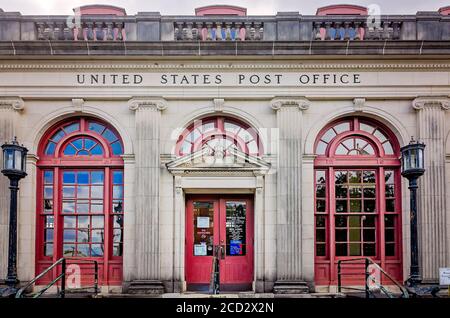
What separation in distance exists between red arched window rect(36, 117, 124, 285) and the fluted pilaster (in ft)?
2.20

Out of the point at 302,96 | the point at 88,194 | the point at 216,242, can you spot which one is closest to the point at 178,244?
the point at 216,242

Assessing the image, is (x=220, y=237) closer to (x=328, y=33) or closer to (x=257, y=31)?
(x=257, y=31)

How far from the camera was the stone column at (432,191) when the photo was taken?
11258mm

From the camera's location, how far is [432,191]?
11.3 metres

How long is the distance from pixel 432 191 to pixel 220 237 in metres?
4.72

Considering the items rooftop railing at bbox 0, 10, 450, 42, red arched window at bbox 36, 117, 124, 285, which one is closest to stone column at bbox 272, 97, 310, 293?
rooftop railing at bbox 0, 10, 450, 42

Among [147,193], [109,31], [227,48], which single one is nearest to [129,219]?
[147,193]

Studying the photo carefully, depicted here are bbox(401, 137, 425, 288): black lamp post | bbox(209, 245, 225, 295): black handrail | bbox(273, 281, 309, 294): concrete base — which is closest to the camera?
bbox(401, 137, 425, 288): black lamp post

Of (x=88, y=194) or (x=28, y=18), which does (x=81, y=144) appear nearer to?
(x=88, y=194)

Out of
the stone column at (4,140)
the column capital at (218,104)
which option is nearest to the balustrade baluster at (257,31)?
the column capital at (218,104)

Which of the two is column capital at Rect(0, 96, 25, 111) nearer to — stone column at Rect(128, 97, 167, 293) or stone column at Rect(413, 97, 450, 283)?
stone column at Rect(128, 97, 167, 293)

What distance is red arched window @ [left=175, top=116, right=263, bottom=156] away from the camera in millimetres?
11828

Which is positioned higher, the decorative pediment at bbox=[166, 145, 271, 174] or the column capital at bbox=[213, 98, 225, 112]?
the column capital at bbox=[213, 98, 225, 112]
